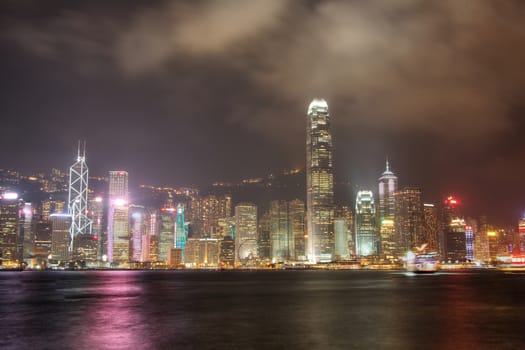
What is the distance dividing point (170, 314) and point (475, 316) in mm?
29388

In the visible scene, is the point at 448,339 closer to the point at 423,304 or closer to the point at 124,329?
the point at 124,329

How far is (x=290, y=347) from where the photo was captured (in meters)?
35.2

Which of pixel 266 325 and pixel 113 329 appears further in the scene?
pixel 266 325

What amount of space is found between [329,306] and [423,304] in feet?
39.0

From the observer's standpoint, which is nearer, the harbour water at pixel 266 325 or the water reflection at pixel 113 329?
the water reflection at pixel 113 329

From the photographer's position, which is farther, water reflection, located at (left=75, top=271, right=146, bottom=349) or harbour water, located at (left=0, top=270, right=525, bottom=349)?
harbour water, located at (left=0, top=270, right=525, bottom=349)

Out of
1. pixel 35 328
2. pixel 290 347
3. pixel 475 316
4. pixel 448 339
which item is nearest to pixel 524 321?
pixel 475 316

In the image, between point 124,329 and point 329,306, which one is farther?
point 329,306

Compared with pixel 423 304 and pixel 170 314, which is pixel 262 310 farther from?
pixel 423 304

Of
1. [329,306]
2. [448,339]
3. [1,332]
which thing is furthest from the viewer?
[329,306]

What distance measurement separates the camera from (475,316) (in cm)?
5341

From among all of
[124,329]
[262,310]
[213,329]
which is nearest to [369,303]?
[262,310]

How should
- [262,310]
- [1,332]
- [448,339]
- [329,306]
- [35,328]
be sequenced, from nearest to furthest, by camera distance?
[448,339]
[1,332]
[35,328]
[262,310]
[329,306]

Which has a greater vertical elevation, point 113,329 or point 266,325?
point 113,329
